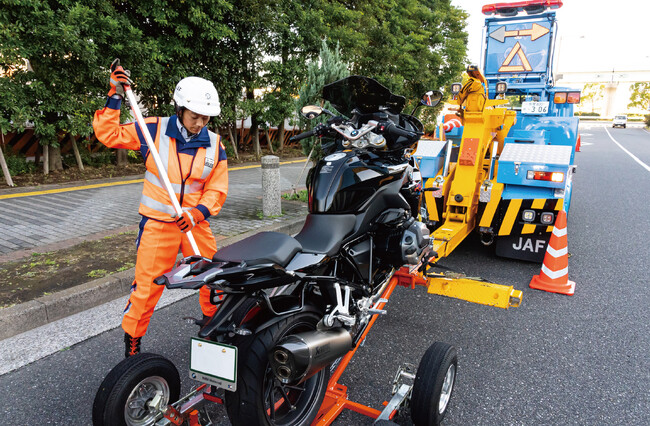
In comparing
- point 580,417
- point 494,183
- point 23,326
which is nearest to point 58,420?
point 23,326

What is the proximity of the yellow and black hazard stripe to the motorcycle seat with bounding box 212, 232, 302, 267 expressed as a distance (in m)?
3.63

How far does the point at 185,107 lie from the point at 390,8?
15.9 metres

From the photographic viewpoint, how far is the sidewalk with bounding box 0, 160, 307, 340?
139 inches

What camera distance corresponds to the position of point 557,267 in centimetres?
441

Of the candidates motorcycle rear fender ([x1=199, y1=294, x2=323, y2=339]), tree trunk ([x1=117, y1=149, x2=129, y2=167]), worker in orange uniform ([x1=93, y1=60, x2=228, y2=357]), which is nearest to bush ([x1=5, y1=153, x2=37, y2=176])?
tree trunk ([x1=117, y1=149, x2=129, y2=167])

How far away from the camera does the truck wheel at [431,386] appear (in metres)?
2.30

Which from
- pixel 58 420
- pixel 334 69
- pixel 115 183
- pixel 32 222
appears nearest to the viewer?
pixel 58 420

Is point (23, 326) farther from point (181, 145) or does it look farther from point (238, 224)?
point (238, 224)

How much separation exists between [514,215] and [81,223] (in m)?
5.62

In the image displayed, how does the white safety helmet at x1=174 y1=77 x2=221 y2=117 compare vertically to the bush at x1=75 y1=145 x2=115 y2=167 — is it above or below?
above

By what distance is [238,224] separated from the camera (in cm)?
616

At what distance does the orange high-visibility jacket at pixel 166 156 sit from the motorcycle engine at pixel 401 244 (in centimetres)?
117

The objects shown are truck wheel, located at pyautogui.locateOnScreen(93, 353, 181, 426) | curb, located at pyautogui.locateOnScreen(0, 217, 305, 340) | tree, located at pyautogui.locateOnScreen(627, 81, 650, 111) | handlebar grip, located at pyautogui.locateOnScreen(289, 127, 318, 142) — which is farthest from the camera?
tree, located at pyautogui.locateOnScreen(627, 81, 650, 111)

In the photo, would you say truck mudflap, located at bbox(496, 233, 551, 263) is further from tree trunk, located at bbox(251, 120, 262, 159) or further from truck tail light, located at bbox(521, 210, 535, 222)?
tree trunk, located at bbox(251, 120, 262, 159)
